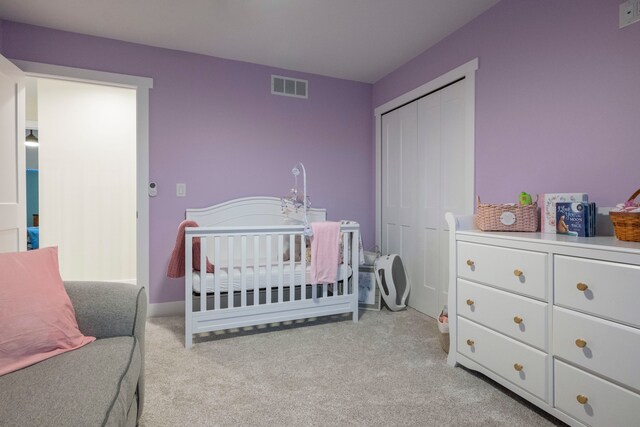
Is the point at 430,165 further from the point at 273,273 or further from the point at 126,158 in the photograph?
the point at 126,158

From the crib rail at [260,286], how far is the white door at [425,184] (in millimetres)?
665

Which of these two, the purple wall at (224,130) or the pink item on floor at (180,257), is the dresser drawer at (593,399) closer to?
the pink item on floor at (180,257)

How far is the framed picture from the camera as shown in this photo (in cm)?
301

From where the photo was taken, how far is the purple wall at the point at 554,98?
1619 millimetres

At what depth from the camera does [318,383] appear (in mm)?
1773

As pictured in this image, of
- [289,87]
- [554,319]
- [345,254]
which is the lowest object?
[554,319]

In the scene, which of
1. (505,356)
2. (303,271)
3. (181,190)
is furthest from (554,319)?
(181,190)

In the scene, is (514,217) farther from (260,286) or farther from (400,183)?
(260,286)

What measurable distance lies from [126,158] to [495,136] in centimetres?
378

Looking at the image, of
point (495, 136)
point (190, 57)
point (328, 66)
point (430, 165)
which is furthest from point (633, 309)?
point (190, 57)

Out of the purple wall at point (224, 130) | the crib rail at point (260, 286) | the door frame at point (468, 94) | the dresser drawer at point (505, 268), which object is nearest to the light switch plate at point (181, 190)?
the purple wall at point (224, 130)

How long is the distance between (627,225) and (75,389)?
196 centimetres

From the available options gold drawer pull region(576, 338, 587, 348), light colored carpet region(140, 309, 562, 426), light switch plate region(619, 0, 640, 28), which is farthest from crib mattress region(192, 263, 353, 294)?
light switch plate region(619, 0, 640, 28)

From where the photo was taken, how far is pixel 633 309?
116 centimetres
